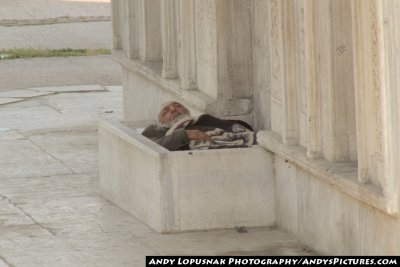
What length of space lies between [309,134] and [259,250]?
3.07 feet

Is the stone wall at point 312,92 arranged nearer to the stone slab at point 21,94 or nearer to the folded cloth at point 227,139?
the folded cloth at point 227,139

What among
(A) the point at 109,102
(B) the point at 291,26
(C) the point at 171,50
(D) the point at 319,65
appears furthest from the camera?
(A) the point at 109,102

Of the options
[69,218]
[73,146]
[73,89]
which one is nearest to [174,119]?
[69,218]

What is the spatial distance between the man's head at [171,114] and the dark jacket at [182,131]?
0.06 meters

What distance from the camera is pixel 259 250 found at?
9.51m

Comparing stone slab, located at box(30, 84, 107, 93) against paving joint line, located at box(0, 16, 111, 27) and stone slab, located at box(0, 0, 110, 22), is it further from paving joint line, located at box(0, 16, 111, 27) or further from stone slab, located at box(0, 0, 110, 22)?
stone slab, located at box(0, 0, 110, 22)

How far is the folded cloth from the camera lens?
33.8 feet

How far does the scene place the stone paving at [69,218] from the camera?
9.54 m

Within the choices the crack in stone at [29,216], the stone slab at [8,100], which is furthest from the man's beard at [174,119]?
the stone slab at [8,100]

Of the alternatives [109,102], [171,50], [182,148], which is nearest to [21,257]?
[182,148]

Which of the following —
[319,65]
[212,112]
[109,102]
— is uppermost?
[319,65]

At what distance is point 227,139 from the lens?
10414mm

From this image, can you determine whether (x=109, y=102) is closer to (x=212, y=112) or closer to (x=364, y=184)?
(x=212, y=112)

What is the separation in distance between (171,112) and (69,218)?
124 centimetres
